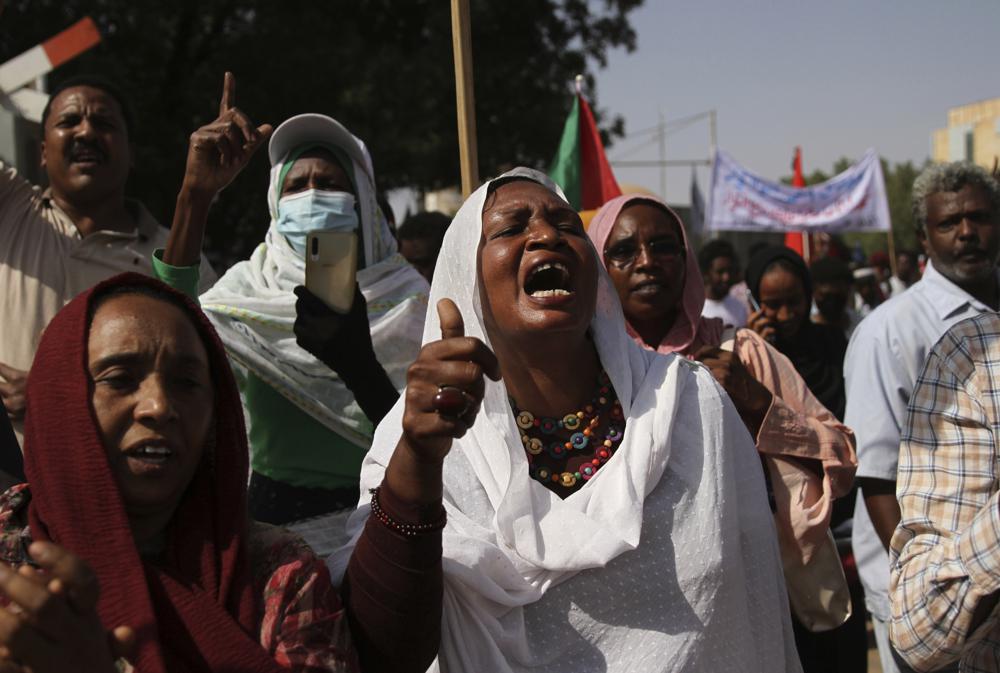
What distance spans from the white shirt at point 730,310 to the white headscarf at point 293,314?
521 centimetres

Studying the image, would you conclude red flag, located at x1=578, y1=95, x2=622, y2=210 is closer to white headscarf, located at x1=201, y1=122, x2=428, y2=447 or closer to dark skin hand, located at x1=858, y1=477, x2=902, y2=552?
white headscarf, located at x1=201, y1=122, x2=428, y2=447

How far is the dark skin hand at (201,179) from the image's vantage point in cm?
296

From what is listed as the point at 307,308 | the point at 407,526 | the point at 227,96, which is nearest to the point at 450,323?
the point at 407,526

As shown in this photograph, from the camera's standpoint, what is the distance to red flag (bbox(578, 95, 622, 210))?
7410 mm

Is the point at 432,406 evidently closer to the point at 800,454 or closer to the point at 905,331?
the point at 800,454

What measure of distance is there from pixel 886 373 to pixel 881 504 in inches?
17.4

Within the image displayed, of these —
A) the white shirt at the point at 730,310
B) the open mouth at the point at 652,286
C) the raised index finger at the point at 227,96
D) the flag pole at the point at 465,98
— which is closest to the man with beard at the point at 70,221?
the raised index finger at the point at 227,96

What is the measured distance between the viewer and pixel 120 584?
1.74 m

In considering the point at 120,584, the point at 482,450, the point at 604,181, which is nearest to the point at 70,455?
the point at 120,584

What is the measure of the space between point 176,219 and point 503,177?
0.93 meters

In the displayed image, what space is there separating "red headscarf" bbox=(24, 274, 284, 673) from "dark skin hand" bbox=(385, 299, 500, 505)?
0.30 metres

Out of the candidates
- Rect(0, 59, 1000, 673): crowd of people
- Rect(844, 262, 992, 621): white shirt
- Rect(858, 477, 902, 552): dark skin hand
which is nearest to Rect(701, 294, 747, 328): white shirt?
Rect(844, 262, 992, 621): white shirt

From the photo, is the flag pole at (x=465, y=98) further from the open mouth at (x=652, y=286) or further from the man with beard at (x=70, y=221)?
the man with beard at (x=70, y=221)

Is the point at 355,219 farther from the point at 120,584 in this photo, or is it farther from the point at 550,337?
the point at 120,584
